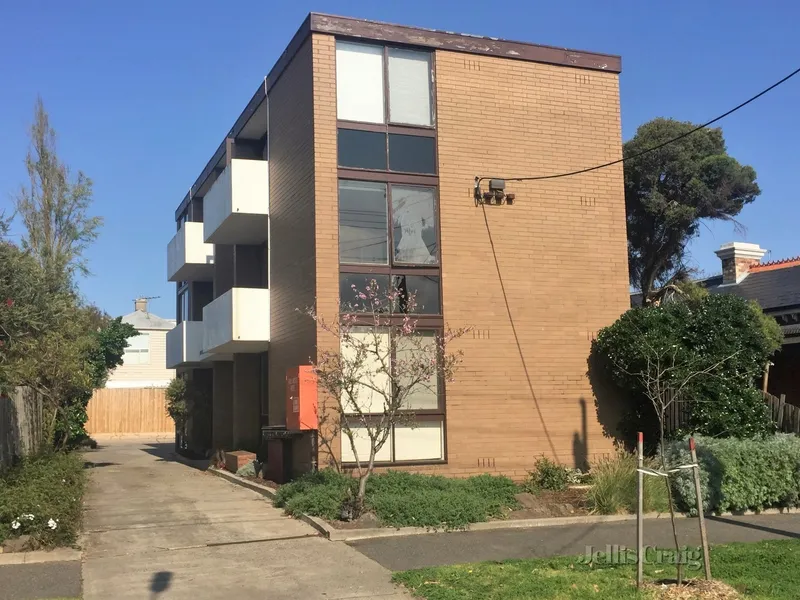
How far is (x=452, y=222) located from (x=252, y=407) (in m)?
8.02

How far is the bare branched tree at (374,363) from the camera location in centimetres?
1262

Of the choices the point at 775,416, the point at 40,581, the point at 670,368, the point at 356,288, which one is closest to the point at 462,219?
the point at 356,288

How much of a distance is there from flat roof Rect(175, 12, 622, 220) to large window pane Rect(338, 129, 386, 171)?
179 cm

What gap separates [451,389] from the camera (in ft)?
47.8

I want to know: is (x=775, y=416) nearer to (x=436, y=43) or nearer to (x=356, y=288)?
(x=356, y=288)

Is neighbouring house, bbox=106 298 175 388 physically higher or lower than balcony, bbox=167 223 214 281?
lower

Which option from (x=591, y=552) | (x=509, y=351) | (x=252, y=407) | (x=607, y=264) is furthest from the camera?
(x=252, y=407)

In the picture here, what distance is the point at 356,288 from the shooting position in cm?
1455

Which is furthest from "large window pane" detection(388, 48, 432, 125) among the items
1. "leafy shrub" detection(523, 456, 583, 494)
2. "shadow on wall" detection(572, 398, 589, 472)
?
"leafy shrub" detection(523, 456, 583, 494)

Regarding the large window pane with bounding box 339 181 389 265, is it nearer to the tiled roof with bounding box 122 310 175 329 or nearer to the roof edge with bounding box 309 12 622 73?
the roof edge with bounding box 309 12 622 73

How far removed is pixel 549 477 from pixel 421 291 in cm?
396

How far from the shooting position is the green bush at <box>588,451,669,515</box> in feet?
41.2

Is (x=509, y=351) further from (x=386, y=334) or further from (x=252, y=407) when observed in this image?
(x=252, y=407)

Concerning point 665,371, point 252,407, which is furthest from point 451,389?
point 252,407
